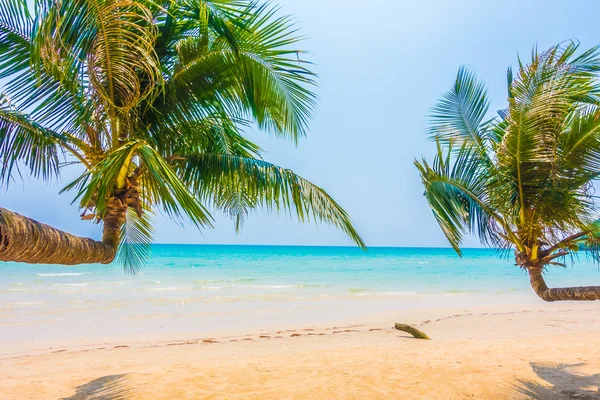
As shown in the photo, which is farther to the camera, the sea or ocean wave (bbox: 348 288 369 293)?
ocean wave (bbox: 348 288 369 293)

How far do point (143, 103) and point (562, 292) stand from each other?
13.1 ft

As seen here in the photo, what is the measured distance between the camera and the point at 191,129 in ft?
13.2

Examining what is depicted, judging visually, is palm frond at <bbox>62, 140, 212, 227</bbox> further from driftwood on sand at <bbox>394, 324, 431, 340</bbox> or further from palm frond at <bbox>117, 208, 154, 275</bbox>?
driftwood on sand at <bbox>394, 324, 431, 340</bbox>

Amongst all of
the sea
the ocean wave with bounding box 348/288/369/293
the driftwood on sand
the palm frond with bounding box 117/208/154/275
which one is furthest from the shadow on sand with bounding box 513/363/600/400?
the ocean wave with bounding box 348/288/369/293

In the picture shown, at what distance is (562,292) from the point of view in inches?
136

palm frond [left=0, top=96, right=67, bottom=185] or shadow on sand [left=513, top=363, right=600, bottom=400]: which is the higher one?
palm frond [left=0, top=96, right=67, bottom=185]

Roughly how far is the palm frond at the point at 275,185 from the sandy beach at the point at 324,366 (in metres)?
2.44

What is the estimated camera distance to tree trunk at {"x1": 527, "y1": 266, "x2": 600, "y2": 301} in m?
3.18

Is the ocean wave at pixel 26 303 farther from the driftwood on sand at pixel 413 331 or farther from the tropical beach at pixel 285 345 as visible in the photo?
the driftwood on sand at pixel 413 331

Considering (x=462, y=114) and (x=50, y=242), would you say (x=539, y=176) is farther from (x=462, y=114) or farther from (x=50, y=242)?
(x=50, y=242)

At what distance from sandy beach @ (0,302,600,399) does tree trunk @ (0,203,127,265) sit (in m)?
2.60

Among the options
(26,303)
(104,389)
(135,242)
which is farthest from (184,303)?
(135,242)

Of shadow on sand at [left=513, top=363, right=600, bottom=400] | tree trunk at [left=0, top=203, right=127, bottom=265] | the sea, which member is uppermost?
tree trunk at [left=0, top=203, right=127, bottom=265]

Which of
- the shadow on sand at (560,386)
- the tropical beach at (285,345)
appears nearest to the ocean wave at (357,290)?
the tropical beach at (285,345)
